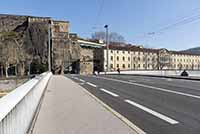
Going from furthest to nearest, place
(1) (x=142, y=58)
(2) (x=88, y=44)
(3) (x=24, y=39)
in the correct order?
(1) (x=142, y=58)
(2) (x=88, y=44)
(3) (x=24, y=39)

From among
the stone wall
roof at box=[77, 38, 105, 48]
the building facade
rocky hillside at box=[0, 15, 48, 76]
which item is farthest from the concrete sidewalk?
roof at box=[77, 38, 105, 48]

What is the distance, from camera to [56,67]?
108000 millimetres

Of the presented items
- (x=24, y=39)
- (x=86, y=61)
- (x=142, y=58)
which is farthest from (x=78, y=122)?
(x=142, y=58)

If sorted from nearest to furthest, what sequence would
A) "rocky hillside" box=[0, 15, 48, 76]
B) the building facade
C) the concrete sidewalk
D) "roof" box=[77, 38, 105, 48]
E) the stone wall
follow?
the concrete sidewalk → "rocky hillside" box=[0, 15, 48, 76] → the stone wall → "roof" box=[77, 38, 105, 48] → the building facade

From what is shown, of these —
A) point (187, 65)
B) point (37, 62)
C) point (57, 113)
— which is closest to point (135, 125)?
point (57, 113)

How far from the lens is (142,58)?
139125 mm

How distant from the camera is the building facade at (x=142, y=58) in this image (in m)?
127

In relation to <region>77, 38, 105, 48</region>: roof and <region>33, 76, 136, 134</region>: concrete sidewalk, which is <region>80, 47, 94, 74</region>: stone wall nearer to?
<region>77, 38, 105, 48</region>: roof

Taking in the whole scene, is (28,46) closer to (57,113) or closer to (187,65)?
(187,65)

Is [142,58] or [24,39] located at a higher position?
[24,39]

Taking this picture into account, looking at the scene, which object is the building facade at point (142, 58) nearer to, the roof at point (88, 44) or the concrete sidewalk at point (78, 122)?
the roof at point (88, 44)

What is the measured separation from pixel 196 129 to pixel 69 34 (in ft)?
384

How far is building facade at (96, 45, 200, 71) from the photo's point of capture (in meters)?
127

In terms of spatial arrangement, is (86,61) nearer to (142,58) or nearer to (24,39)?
(24,39)
